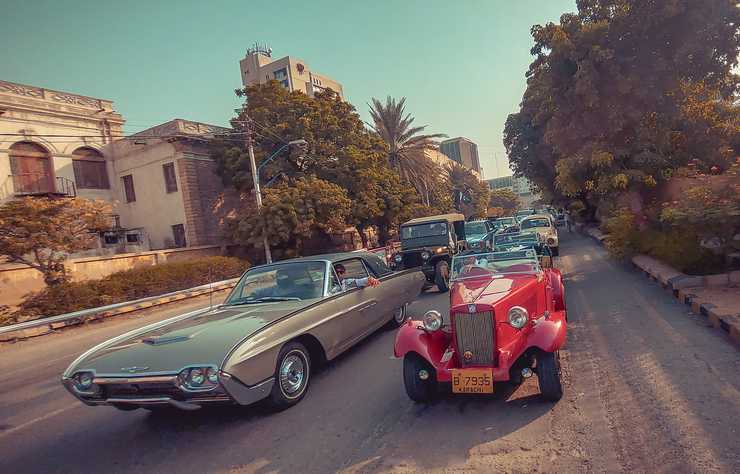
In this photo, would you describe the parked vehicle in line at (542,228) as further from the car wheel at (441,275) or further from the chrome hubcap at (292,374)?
the chrome hubcap at (292,374)

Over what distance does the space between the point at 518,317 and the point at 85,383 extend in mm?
3975

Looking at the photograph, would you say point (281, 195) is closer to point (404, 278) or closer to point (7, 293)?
point (7, 293)

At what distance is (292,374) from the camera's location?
14.6 ft

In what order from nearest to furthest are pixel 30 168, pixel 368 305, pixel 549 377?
pixel 549 377 → pixel 368 305 → pixel 30 168

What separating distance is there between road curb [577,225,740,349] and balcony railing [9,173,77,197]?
91.7 ft

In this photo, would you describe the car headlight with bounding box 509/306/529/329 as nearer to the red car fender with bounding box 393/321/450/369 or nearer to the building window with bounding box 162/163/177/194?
the red car fender with bounding box 393/321/450/369

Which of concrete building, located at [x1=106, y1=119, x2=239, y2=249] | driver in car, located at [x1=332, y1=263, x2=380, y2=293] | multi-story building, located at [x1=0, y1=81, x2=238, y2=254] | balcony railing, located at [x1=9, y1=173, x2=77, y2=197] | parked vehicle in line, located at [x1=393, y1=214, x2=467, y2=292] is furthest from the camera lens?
concrete building, located at [x1=106, y1=119, x2=239, y2=249]

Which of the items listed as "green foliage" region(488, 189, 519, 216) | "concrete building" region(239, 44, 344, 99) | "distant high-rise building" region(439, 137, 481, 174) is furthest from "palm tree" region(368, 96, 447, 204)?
"distant high-rise building" region(439, 137, 481, 174)

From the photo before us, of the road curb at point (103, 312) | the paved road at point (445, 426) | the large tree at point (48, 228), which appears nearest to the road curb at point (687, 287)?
the paved road at point (445, 426)

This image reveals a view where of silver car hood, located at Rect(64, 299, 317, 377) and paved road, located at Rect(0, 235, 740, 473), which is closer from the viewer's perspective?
paved road, located at Rect(0, 235, 740, 473)

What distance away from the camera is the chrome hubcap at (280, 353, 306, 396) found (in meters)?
4.32

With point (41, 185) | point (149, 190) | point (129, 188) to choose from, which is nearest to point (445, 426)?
point (149, 190)

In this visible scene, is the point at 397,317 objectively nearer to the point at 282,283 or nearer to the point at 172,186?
the point at 282,283

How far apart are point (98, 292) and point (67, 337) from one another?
320cm
